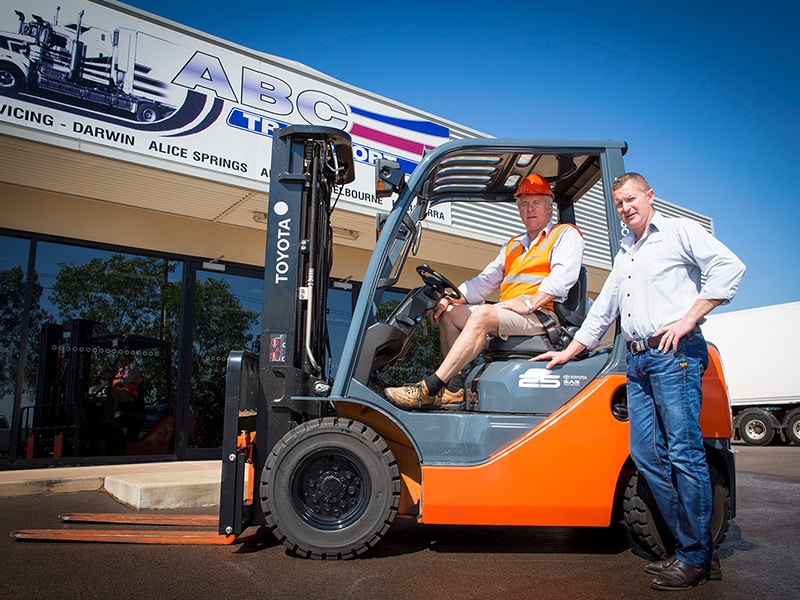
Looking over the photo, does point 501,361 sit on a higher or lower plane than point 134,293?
lower

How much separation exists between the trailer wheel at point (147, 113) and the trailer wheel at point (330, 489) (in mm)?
4575

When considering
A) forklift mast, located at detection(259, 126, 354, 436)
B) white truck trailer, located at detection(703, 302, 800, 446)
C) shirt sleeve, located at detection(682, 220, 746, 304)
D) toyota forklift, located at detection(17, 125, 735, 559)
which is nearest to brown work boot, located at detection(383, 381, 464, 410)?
toyota forklift, located at detection(17, 125, 735, 559)

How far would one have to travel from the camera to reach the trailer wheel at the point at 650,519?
141 inches

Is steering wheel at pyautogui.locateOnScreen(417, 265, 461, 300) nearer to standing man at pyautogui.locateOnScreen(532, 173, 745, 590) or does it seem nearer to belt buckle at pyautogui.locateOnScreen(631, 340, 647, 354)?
standing man at pyautogui.locateOnScreen(532, 173, 745, 590)

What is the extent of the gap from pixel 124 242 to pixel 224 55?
2.79m

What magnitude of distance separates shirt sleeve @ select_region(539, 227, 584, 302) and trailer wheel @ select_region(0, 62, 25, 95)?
5.41 m

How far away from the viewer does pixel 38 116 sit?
5.96 meters

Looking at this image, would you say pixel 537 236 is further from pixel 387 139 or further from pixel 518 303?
pixel 387 139

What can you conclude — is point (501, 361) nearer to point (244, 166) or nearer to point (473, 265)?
point (244, 166)

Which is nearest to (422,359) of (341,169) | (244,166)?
(341,169)

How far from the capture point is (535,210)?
4.34 meters

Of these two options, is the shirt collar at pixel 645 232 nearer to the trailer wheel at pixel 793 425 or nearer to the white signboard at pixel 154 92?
the white signboard at pixel 154 92

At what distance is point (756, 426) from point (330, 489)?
17009 millimetres

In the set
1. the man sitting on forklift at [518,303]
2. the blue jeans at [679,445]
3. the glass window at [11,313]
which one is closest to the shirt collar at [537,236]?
the man sitting on forklift at [518,303]
